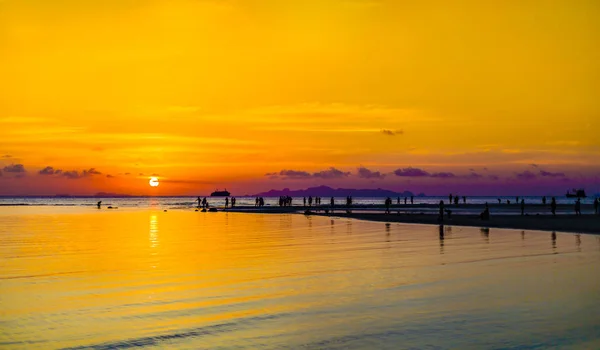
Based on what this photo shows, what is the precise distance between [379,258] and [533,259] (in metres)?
7.06

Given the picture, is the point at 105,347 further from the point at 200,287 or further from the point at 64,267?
the point at 64,267

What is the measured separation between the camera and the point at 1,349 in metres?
12.3

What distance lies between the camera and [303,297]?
703 inches

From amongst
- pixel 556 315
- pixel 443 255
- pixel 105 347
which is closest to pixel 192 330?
pixel 105 347

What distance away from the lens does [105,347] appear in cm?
1248

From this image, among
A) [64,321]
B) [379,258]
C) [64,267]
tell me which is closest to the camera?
[64,321]

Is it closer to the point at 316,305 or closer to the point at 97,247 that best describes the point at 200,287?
the point at 316,305

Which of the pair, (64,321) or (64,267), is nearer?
(64,321)

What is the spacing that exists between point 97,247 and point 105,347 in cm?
2326

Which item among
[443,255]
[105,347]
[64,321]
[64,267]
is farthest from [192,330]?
[443,255]

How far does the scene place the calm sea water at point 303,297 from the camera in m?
13.2

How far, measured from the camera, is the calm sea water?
13.2 m

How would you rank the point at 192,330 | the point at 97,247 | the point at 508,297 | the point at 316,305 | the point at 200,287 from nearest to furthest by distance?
the point at 192,330 → the point at 316,305 → the point at 508,297 → the point at 200,287 → the point at 97,247

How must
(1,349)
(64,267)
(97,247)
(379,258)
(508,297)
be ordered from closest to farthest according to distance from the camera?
(1,349)
(508,297)
(64,267)
(379,258)
(97,247)
